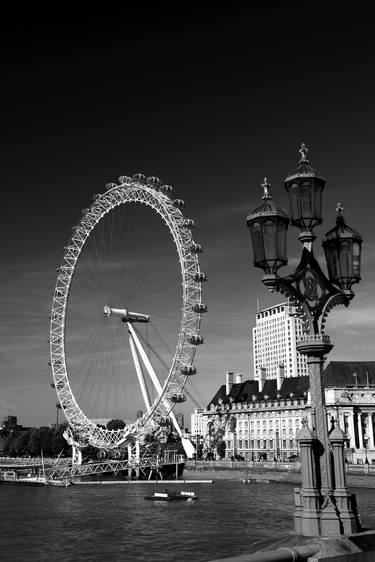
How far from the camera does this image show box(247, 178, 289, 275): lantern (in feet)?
27.9

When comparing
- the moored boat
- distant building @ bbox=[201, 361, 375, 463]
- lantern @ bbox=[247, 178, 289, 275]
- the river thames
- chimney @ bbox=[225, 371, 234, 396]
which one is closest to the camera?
lantern @ bbox=[247, 178, 289, 275]

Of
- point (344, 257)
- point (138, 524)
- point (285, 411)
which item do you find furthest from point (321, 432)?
point (285, 411)

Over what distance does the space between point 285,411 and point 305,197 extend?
8981cm

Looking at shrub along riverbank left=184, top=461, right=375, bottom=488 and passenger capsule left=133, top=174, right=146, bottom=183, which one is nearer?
passenger capsule left=133, top=174, right=146, bottom=183

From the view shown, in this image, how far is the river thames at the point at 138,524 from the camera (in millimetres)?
28172

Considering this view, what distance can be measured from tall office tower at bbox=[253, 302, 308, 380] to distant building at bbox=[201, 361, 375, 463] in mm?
48633

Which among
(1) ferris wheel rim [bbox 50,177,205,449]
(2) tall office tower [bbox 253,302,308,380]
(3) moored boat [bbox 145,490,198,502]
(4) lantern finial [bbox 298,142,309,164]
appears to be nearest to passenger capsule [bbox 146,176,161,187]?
(1) ferris wheel rim [bbox 50,177,205,449]

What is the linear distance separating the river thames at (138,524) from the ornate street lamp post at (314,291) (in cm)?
1221

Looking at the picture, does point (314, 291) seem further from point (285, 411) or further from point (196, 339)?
point (285, 411)

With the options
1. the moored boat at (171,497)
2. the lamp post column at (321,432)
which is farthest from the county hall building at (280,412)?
the lamp post column at (321,432)

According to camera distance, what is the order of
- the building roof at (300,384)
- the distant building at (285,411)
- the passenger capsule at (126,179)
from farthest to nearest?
the building roof at (300,384)
the distant building at (285,411)
the passenger capsule at (126,179)

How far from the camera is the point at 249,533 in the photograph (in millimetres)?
32750

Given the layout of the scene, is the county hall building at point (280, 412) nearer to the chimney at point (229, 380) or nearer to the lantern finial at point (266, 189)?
the chimney at point (229, 380)

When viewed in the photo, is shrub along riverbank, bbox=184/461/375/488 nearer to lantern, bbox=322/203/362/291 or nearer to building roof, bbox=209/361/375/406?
building roof, bbox=209/361/375/406
